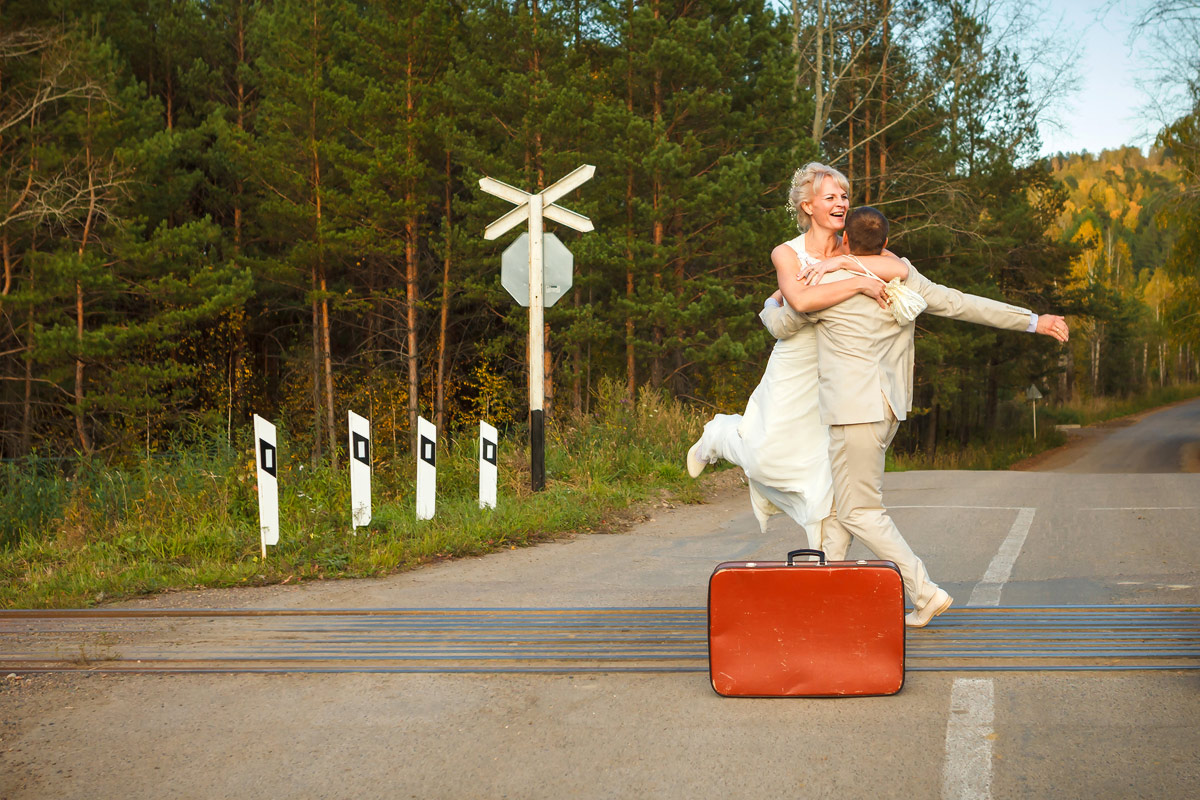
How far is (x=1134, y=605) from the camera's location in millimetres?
5555

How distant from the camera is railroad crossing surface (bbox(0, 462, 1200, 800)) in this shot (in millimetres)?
3416

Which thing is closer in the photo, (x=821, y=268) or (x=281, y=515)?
(x=821, y=268)

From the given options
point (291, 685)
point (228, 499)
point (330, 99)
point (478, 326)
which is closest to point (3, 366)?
point (330, 99)

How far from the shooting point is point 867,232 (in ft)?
15.7

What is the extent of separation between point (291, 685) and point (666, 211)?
73.0 feet

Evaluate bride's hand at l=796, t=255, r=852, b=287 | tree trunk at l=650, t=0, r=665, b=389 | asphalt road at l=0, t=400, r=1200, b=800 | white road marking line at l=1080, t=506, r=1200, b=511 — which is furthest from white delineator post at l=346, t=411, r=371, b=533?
tree trunk at l=650, t=0, r=665, b=389

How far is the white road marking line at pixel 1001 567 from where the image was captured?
230 inches

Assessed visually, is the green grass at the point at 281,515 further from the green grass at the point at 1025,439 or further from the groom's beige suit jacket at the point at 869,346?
the green grass at the point at 1025,439

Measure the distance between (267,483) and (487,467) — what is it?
7.29ft

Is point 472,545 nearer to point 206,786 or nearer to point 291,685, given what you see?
point 291,685

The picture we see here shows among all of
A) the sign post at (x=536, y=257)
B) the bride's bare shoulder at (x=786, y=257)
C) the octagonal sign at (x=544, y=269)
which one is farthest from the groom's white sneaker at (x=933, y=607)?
the octagonal sign at (x=544, y=269)

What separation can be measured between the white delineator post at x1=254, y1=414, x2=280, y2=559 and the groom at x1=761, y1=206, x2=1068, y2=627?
14.4ft

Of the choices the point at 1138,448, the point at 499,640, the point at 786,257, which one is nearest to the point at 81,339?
the point at 499,640

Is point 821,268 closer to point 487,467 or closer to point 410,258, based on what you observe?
point 487,467
